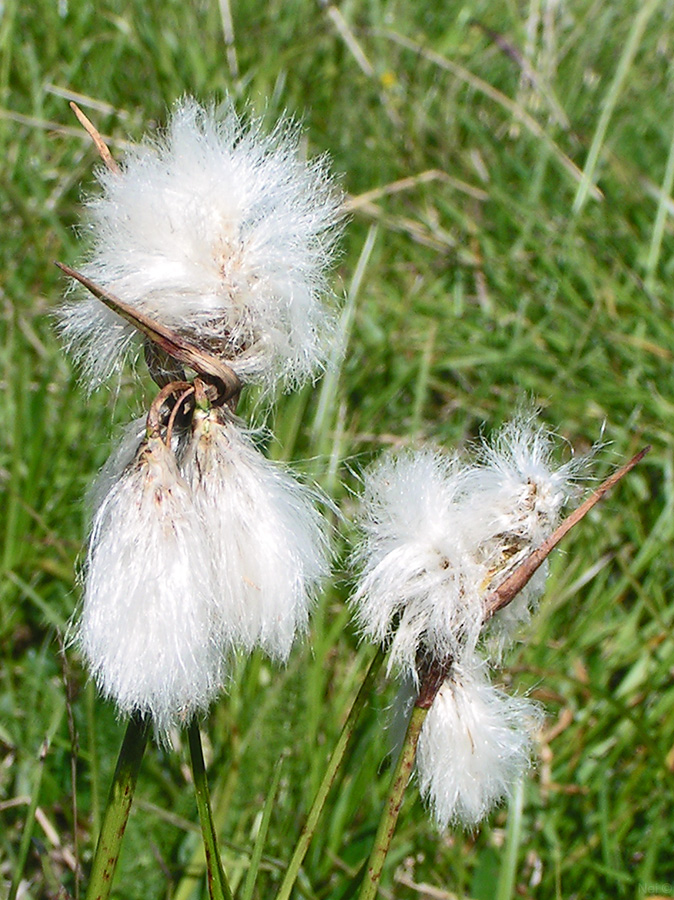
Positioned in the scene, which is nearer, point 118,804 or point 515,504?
point 118,804

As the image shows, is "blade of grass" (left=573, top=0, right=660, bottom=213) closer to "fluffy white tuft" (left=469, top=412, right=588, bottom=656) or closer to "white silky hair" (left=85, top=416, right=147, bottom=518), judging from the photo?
"fluffy white tuft" (left=469, top=412, right=588, bottom=656)

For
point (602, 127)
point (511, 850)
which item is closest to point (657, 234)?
point (602, 127)

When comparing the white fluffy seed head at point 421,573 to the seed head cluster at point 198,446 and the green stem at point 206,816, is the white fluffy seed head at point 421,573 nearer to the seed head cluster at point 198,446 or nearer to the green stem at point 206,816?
the seed head cluster at point 198,446

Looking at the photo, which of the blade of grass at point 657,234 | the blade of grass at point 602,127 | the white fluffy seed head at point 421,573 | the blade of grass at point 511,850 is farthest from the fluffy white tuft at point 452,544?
the blade of grass at point 657,234

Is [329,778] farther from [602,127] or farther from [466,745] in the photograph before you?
[602,127]

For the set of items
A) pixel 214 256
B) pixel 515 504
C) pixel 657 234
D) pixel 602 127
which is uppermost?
pixel 602 127

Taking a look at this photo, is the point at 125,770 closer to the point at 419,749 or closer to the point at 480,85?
the point at 419,749
